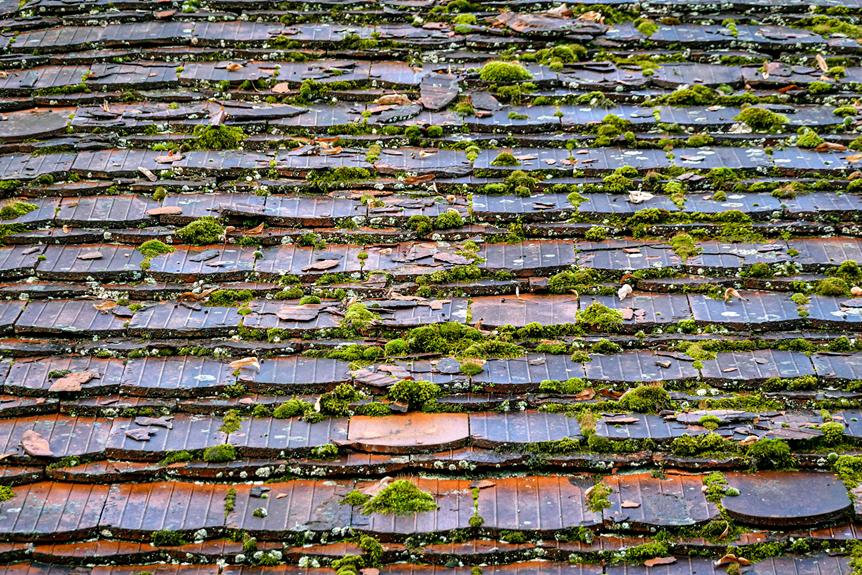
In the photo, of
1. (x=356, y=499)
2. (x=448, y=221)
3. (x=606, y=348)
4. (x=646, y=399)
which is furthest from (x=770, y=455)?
(x=448, y=221)

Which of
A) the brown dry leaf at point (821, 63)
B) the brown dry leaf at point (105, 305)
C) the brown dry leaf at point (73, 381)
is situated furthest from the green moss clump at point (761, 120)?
the brown dry leaf at point (73, 381)

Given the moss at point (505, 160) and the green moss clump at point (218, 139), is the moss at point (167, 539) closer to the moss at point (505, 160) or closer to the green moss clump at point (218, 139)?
the green moss clump at point (218, 139)

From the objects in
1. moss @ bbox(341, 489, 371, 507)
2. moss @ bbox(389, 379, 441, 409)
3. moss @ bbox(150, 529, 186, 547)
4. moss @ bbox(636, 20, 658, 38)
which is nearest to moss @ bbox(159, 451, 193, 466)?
moss @ bbox(150, 529, 186, 547)

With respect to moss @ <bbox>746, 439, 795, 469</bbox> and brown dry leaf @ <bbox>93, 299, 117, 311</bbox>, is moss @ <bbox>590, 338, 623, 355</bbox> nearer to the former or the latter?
moss @ <bbox>746, 439, 795, 469</bbox>

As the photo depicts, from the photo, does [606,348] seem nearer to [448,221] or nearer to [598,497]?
[598,497]

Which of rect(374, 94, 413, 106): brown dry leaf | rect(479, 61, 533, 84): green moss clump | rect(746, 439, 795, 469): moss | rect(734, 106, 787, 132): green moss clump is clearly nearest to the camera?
rect(746, 439, 795, 469): moss

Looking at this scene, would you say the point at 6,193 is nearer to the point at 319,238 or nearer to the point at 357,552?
the point at 319,238
